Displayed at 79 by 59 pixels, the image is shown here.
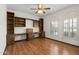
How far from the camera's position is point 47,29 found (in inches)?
308

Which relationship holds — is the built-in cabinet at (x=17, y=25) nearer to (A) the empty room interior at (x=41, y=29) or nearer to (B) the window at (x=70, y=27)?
(A) the empty room interior at (x=41, y=29)

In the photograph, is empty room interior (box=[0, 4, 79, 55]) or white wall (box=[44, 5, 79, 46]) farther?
white wall (box=[44, 5, 79, 46])

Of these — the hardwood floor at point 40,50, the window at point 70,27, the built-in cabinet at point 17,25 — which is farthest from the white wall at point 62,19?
the hardwood floor at point 40,50

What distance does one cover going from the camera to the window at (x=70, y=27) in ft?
15.3

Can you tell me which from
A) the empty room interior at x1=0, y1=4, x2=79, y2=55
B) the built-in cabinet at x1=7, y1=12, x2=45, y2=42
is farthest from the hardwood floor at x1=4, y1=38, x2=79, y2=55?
the built-in cabinet at x1=7, y1=12, x2=45, y2=42

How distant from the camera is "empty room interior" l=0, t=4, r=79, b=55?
12.5 feet

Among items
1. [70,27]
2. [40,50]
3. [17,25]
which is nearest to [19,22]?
[17,25]

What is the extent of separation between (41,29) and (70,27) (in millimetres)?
3774

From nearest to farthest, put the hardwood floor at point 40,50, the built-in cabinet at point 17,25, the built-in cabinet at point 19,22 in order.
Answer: the hardwood floor at point 40,50 → the built-in cabinet at point 17,25 → the built-in cabinet at point 19,22

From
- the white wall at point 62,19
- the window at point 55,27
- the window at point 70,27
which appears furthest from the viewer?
the window at point 55,27

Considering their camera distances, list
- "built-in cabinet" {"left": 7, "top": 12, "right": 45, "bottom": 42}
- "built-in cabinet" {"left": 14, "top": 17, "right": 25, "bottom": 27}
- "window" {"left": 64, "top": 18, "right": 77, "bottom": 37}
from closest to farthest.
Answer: "window" {"left": 64, "top": 18, "right": 77, "bottom": 37}
"built-in cabinet" {"left": 7, "top": 12, "right": 45, "bottom": 42}
"built-in cabinet" {"left": 14, "top": 17, "right": 25, "bottom": 27}

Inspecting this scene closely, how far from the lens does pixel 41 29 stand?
8305 millimetres

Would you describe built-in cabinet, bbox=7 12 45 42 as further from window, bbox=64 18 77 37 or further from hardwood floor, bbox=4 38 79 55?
window, bbox=64 18 77 37
